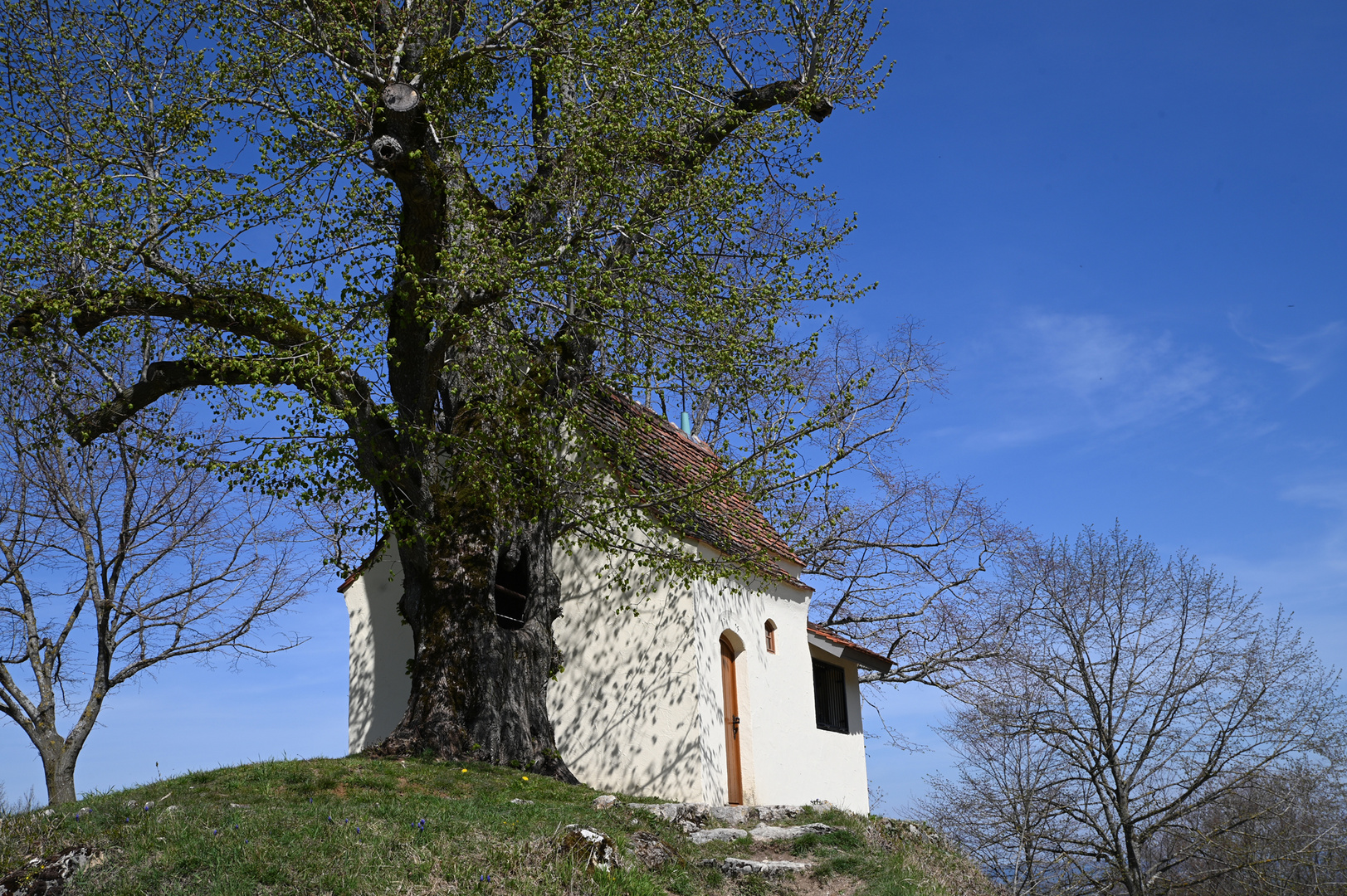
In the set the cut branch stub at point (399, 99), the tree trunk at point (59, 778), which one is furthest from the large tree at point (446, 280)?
the tree trunk at point (59, 778)

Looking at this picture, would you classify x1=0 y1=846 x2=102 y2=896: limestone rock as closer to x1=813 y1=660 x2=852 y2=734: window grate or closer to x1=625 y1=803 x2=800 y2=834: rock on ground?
x1=625 y1=803 x2=800 y2=834: rock on ground

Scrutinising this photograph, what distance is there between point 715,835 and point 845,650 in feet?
36.0

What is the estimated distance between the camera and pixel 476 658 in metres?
12.8

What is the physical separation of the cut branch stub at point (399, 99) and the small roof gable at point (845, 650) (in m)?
12.6

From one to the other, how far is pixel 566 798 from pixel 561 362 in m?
6.63

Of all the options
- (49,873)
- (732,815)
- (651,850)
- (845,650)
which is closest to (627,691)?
Result: (732,815)

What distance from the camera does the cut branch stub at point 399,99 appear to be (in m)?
10.9

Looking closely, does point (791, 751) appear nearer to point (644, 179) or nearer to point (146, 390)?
point (644, 179)

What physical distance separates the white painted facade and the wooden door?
4.1 inches

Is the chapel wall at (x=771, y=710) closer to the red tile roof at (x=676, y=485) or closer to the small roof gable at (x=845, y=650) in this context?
the red tile roof at (x=676, y=485)

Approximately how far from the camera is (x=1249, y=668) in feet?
68.6

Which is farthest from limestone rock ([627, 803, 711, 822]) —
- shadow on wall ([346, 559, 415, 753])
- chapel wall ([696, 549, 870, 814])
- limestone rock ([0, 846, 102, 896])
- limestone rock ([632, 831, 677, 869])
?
shadow on wall ([346, 559, 415, 753])

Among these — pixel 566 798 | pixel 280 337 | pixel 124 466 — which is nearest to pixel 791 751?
pixel 566 798

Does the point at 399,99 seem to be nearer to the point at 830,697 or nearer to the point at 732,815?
the point at 732,815
